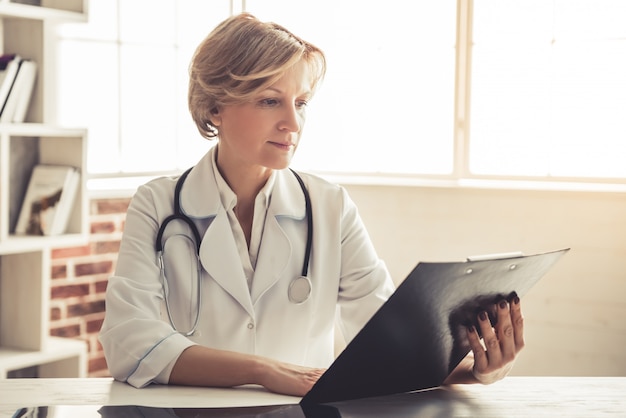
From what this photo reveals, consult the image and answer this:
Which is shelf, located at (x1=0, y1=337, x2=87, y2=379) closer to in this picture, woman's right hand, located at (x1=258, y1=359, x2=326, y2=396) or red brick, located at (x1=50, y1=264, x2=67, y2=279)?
red brick, located at (x1=50, y1=264, x2=67, y2=279)

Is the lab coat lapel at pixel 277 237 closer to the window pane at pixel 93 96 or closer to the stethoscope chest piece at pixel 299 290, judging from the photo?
the stethoscope chest piece at pixel 299 290

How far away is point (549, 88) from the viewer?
143 inches

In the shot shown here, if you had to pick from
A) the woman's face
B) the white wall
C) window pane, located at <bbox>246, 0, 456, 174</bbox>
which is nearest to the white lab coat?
the woman's face

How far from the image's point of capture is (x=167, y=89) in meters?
4.23

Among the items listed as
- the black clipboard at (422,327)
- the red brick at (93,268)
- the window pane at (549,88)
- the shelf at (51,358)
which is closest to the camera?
the black clipboard at (422,327)

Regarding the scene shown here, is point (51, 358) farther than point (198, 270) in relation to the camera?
Yes

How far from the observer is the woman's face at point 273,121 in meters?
1.75

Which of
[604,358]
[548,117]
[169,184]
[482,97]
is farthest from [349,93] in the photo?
[169,184]

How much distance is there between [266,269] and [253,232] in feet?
0.35

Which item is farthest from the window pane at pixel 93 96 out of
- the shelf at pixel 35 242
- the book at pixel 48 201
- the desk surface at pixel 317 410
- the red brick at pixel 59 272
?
the desk surface at pixel 317 410

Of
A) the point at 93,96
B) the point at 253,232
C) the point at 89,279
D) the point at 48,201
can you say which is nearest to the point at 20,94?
the point at 48,201

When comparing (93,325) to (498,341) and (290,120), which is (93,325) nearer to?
(290,120)

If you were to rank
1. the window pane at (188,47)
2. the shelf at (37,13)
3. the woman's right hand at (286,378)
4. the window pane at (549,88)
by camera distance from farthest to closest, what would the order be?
1. the window pane at (188,47)
2. the window pane at (549,88)
3. the shelf at (37,13)
4. the woman's right hand at (286,378)

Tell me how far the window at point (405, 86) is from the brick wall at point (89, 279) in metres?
0.25
